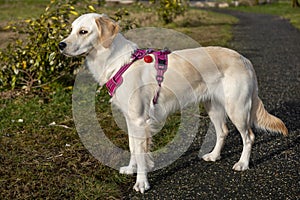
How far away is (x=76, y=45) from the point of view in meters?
3.32

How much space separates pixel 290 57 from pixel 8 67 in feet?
20.8

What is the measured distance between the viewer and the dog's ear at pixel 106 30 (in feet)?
10.9

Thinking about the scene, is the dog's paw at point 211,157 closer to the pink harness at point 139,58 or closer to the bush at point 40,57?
the pink harness at point 139,58

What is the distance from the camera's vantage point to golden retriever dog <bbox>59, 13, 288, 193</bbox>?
10.9 feet

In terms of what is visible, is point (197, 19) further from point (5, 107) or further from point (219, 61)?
point (219, 61)

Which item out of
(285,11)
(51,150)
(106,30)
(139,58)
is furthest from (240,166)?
(285,11)

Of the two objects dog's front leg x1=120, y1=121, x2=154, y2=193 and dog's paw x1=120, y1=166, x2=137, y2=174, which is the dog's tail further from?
dog's paw x1=120, y1=166, x2=137, y2=174

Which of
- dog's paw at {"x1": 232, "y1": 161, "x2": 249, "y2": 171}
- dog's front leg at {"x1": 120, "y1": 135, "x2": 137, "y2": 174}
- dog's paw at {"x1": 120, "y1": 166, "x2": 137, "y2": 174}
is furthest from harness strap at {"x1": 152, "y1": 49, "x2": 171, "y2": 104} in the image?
dog's paw at {"x1": 232, "y1": 161, "x2": 249, "y2": 171}

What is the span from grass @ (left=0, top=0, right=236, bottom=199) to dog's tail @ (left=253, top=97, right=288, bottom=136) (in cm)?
100

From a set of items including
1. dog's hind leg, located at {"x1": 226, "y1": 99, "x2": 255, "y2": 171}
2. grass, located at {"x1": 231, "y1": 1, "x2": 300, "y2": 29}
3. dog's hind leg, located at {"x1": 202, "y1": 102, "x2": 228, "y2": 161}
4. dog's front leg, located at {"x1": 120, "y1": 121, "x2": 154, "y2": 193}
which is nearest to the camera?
dog's front leg, located at {"x1": 120, "y1": 121, "x2": 154, "y2": 193}

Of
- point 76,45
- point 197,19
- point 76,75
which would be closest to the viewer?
point 76,45

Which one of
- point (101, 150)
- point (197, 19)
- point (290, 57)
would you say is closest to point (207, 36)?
point (290, 57)

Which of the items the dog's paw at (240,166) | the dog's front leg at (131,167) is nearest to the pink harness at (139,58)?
the dog's front leg at (131,167)

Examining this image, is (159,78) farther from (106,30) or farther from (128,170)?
(128,170)
